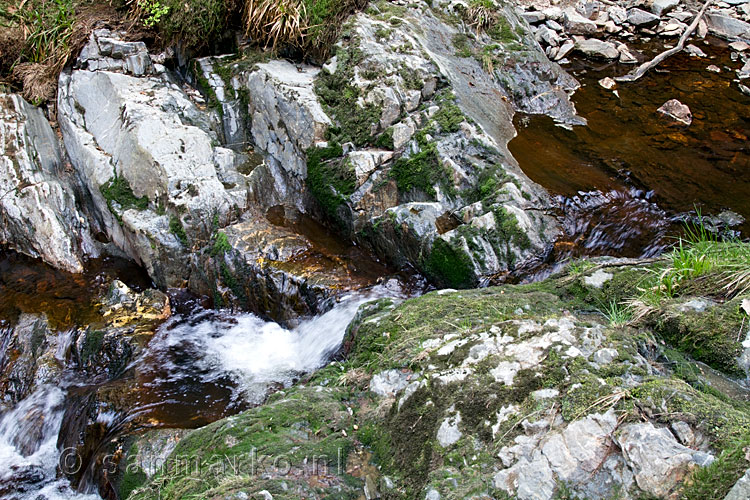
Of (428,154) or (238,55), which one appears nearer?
(428,154)

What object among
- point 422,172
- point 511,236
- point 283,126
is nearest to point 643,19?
point 422,172

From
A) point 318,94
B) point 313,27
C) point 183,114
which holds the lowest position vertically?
point 183,114

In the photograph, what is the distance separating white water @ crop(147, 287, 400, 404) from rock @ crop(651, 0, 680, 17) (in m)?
10.5

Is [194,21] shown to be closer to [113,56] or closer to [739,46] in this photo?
[113,56]

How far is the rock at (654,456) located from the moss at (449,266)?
334 cm

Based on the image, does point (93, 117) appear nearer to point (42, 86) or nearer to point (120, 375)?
point (42, 86)

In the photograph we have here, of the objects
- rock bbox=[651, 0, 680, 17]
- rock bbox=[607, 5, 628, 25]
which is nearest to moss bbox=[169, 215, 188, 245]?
rock bbox=[607, 5, 628, 25]

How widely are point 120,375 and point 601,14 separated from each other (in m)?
11.8

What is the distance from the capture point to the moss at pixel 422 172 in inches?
240

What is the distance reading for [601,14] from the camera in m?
11.9

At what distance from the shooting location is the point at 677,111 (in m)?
7.98

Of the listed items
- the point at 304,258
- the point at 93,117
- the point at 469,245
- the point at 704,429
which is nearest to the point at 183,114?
the point at 93,117

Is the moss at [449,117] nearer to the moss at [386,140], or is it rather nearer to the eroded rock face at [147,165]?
the moss at [386,140]

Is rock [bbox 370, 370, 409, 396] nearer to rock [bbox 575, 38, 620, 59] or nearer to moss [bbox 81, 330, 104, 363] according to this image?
moss [bbox 81, 330, 104, 363]
